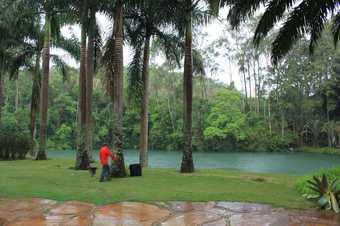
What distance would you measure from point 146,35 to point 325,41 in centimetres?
2624

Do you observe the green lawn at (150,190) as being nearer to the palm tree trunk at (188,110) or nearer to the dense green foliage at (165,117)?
the palm tree trunk at (188,110)

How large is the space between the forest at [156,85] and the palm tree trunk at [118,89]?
0.03m

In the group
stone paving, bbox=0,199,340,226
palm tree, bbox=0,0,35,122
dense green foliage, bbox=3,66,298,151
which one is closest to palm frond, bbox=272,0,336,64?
stone paving, bbox=0,199,340,226

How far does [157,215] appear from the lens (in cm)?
591

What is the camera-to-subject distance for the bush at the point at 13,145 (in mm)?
18656

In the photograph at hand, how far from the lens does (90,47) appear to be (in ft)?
45.2

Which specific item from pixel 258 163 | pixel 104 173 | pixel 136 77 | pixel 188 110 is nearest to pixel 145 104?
pixel 136 77

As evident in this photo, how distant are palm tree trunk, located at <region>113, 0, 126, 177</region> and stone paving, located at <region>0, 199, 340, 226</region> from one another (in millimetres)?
4473

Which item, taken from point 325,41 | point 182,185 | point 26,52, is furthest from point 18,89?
point 182,185

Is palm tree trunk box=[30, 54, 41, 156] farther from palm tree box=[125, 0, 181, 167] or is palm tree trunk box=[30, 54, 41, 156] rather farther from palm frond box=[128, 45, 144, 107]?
palm tree box=[125, 0, 181, 167]

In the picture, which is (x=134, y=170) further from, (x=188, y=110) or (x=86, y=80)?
(x=86, y=80)

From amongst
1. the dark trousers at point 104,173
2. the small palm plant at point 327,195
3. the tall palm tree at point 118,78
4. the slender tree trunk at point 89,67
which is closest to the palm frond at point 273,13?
the tall palm tree at point 118,78

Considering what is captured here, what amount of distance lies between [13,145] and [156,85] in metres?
31.2

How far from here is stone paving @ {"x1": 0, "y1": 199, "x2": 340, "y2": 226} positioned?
551 cm
